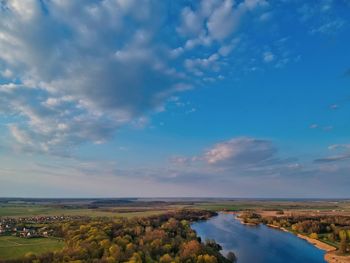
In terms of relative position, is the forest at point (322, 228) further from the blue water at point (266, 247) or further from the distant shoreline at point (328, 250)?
the blue water at point (266, 247)

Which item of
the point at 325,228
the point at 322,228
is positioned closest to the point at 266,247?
the point at 322,228

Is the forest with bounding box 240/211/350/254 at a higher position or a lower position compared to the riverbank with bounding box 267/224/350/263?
higher

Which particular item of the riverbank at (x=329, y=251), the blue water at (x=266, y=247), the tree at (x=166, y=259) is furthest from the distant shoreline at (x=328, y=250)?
the tree at (x=166, y=259)

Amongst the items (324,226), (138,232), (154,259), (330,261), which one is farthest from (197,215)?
(154,259)

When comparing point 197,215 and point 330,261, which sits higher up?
point 197,215

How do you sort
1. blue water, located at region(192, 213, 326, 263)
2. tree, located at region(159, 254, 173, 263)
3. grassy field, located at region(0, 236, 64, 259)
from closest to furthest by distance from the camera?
tree, located at region(159, 254, 173, 263)
grassy field, located at region(0, 236, 64, 259)
blue water, located at region(192, 213, 326, 263)

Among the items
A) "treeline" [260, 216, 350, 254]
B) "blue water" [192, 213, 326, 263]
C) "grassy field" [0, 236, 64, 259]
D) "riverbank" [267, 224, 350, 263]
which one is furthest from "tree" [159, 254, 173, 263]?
"treeline" [260, 216, 350, 254]

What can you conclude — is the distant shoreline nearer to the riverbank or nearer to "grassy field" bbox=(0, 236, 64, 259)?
the riverbank

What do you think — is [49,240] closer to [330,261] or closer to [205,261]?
[205,261]
